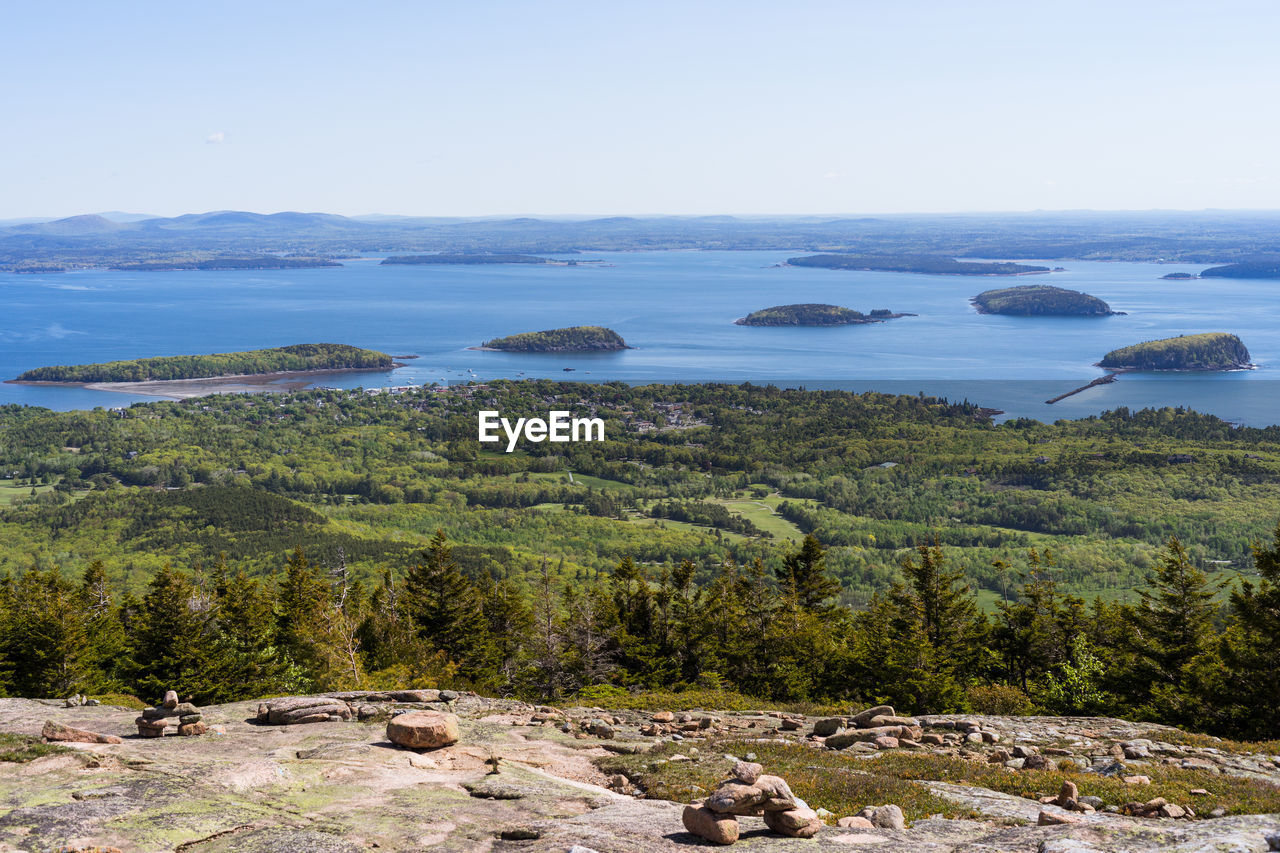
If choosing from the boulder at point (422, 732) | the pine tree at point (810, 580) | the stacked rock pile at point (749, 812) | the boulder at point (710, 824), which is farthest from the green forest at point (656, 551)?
the boulder at point (710, 824)

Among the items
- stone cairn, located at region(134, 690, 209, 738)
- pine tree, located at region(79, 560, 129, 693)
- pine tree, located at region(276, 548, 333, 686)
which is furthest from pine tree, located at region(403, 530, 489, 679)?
stone cairn, located at region(134, 690, 209, 738)

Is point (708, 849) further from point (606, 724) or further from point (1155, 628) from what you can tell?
point (1155, 628)

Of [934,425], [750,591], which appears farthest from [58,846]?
[934,425]

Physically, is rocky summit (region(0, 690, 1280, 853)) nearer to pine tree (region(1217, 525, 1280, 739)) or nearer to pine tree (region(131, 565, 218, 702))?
pine tree (region(1217, 525, 1280, 739))

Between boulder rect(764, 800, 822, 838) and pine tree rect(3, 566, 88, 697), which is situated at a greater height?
boulder rect(764, 800, 822, 838)

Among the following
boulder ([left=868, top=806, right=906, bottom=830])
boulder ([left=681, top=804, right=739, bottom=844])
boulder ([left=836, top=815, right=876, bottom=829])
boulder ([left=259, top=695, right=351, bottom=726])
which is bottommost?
boulder ([left=259, top=695, right=351, bottom=726])

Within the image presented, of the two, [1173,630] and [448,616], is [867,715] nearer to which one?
[1173,630]

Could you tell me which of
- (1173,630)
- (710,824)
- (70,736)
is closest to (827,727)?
(710,824)
